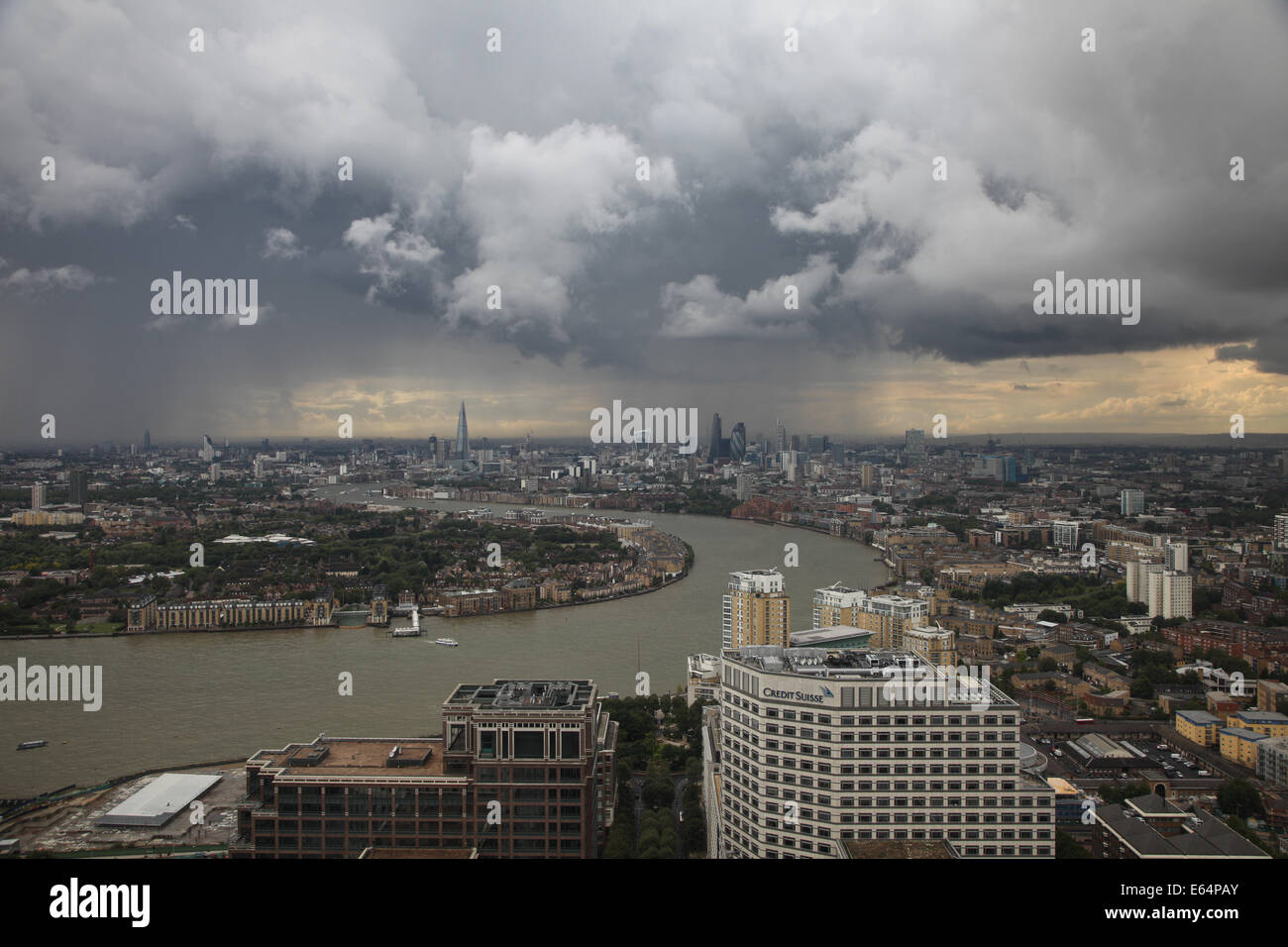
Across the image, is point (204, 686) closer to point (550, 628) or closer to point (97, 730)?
point (97, 730)

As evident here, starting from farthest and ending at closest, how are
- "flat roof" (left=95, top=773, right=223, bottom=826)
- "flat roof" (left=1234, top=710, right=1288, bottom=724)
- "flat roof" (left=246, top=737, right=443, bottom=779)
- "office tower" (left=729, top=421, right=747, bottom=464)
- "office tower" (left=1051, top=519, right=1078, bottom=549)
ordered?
1. "office tower" (left=729, top=421, right=747, bottom=464)
2. "office tower" (left=1051, top=519, right=1078, bottom=549)
3. "flat roof" (left=1234, top=710, right=1288, bottom=724)
4. "flat roof" (left=95, top=773, right=223, bottom=826)
5. "flat roof" (left=246, top=737, right=443, bottom=779)

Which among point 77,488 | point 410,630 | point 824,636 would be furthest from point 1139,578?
point 77,488

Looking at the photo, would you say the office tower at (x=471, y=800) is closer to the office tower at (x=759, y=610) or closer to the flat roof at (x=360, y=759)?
the flat roof at (x=360, y=759)

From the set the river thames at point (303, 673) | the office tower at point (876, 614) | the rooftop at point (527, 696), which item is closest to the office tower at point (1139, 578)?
the river thames at point (303, 673)

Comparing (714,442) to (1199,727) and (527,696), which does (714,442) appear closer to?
(1199,727)

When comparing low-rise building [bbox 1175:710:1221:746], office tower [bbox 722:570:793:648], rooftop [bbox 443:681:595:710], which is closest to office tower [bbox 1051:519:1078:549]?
low-rise building [bbox 1175:710:1221:746]

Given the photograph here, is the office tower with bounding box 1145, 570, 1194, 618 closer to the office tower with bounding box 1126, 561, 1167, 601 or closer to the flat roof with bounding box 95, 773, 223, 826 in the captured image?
the office tower with bounding box 1126, 561, 1167, 601
